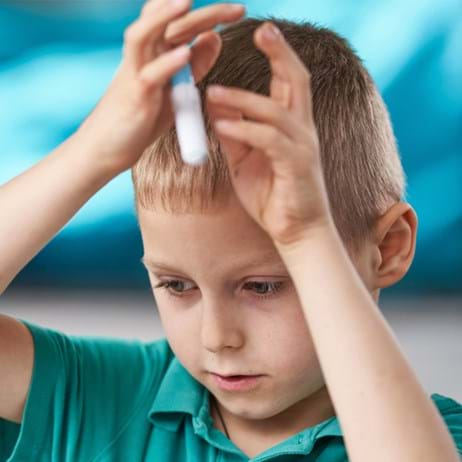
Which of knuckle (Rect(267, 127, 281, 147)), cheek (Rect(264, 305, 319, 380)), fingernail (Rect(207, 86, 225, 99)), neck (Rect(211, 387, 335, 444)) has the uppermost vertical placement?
fingernail (Rect(207, 86, 225, 99))

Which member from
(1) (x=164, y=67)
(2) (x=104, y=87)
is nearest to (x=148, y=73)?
(1) (x=164, y=67)

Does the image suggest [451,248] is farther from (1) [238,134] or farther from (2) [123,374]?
(1) [238,134]

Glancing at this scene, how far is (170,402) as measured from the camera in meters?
0.98

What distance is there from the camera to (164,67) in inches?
27.0

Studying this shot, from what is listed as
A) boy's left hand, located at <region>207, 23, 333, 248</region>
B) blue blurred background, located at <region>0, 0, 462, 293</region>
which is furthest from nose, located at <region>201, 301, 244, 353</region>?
blue blurred background, located at <region>0, 0, 462, 293</region>

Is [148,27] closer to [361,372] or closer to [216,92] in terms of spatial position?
[216,92]

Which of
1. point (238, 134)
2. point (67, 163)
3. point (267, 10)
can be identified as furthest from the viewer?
point (267, 10)

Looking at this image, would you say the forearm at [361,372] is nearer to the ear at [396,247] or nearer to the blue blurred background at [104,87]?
the ear at [396,247]

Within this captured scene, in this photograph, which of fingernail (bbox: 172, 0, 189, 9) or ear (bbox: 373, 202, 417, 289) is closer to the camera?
fingernail (bbox: 172, 0, 189, 9)

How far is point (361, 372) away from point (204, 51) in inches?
9.6

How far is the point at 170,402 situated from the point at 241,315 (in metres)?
0.17

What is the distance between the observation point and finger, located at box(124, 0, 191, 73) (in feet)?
2.24

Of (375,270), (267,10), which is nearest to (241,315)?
(375,270)

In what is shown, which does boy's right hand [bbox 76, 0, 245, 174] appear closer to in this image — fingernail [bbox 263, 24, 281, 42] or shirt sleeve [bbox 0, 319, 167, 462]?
fingernail [bbox 263, 24, 281, 42]
